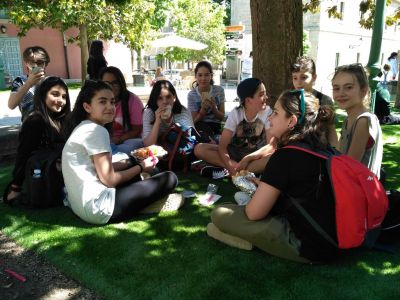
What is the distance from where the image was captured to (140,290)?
2.46m

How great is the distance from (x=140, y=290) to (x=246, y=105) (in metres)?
2.52

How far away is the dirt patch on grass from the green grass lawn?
6 cm

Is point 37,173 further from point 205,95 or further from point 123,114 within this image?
point 205,95

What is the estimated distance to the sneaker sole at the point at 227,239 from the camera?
2939 mm

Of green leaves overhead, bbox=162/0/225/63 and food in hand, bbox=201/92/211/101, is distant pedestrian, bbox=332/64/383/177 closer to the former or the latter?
food in hand, bbox=201/92/211/101

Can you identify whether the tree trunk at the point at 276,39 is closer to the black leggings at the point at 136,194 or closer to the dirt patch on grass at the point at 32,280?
the black leggings at the point at 136,194

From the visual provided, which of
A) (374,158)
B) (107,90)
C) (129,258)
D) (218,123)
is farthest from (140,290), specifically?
(218,123)

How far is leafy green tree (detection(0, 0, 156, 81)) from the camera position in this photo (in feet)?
39.4

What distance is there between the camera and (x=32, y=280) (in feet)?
8.73

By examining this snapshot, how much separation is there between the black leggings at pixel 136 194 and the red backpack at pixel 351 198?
1.52 metres

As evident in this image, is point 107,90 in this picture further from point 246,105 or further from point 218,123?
point 218,123

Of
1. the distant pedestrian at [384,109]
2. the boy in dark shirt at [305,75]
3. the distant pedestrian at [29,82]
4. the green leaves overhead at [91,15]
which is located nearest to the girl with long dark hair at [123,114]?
the distant pedestrian at [29,82]

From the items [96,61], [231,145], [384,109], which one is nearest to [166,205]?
[231,145]

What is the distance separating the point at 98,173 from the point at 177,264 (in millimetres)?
1005
